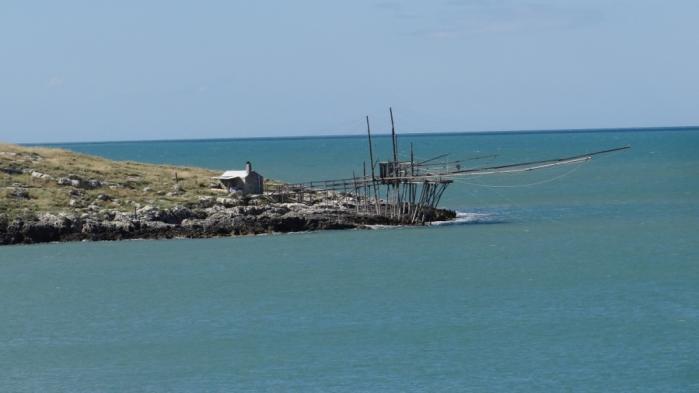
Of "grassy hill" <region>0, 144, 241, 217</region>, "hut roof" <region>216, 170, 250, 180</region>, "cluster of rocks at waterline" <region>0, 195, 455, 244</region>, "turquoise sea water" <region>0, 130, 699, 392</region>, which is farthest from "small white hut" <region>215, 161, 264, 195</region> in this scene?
"turquoise sea water" <region>0, 130, 699, 392</region>

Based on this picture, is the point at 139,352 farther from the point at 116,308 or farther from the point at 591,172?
the point at 591,172

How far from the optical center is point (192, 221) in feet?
253

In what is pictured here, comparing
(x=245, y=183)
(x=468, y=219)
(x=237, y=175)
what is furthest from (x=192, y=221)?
(x=468, y=219)

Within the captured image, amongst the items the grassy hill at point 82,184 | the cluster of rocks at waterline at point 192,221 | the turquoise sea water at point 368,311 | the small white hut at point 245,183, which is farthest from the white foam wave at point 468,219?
the grassy hill at point 82,184

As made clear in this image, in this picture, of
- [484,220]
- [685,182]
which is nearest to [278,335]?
[484,220]

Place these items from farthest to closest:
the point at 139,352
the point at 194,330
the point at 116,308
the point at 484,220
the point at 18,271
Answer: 1. the point at 484,220
2. the point at 18,271
3. the point at 116,308
4. the point at 194,330
5. the point at 139,352

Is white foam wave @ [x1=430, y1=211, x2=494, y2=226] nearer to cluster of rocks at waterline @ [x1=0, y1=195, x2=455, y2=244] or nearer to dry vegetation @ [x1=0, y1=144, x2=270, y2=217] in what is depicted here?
cluster of rocks at waterline @ [x1=0, y1=195, x2=455, y2=244]

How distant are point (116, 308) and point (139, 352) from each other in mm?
10026

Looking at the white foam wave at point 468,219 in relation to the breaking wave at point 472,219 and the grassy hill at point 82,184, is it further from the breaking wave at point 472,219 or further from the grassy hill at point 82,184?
the grassy hill at point 82,184

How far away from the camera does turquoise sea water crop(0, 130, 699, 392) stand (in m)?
39.8

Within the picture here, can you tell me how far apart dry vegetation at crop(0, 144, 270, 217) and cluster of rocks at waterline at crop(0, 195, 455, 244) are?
4.44ft

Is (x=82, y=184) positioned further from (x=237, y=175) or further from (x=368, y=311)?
(x=368, y=311)

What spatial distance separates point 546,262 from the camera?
211ft

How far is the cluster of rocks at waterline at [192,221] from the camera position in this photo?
2916 inches
